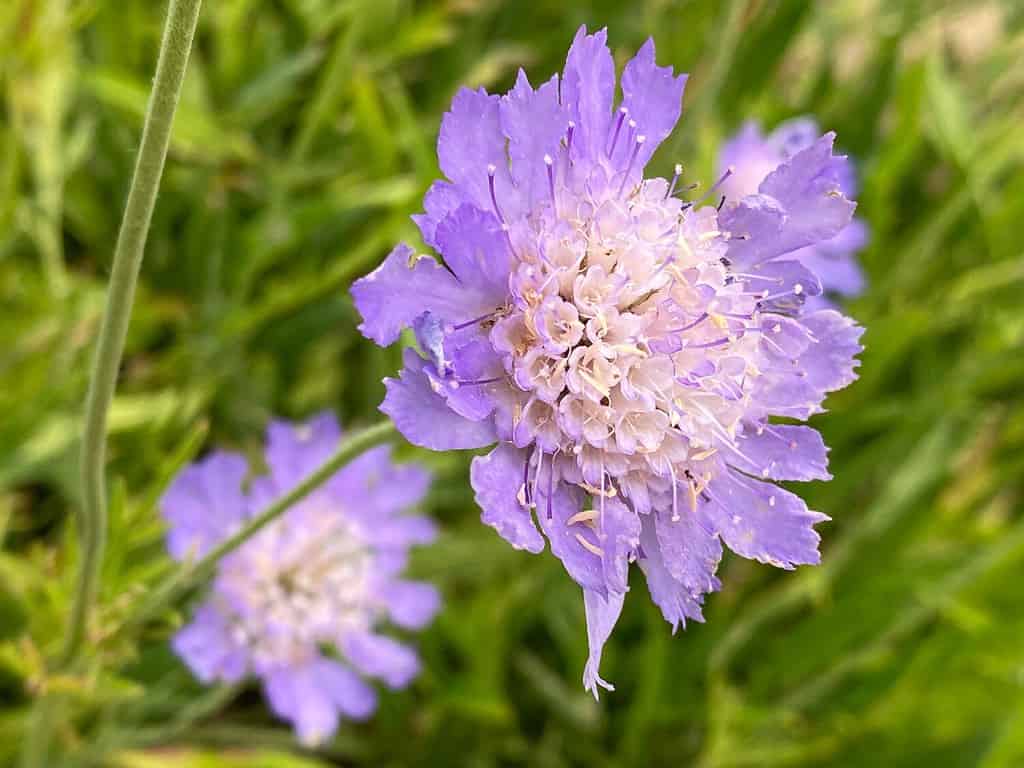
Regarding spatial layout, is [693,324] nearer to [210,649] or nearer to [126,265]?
[126,265]

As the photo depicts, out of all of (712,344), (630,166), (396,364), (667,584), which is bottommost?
(667,584)

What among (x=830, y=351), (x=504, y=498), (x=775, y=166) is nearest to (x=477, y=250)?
(x=504, y=498)

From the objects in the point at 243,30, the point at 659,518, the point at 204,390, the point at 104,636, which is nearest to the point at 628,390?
the point at 659,518

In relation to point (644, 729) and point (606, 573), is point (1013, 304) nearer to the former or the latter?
point (644, 729)

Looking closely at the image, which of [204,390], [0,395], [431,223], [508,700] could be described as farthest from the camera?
[508,700]

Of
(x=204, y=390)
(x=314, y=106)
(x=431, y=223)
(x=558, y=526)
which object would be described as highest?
(x=314, y=106)

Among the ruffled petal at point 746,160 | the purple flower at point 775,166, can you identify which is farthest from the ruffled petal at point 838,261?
the ruffled petal at point 746,160

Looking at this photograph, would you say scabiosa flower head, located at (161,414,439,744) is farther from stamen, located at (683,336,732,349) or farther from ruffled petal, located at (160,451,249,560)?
stamen, located at (683,336,732,349)

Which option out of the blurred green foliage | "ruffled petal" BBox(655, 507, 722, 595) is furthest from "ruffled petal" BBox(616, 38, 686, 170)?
the blurred green foliage
